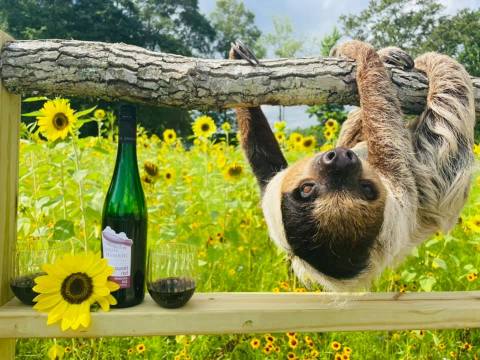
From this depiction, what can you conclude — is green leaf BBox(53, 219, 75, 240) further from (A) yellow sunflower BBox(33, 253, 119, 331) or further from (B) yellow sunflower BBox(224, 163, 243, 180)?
(B) yellow sunflower BBox(224, 163, 243, 180)

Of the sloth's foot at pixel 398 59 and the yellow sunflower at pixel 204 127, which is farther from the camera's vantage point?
the yellow sunflower at pixel 204 127

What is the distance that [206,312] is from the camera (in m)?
1.64

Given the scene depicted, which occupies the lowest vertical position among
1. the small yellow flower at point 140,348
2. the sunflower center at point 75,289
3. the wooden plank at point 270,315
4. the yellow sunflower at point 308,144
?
the small yellow flower at point 140,348

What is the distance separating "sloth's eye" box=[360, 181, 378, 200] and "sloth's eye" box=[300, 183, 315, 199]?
0.20 m

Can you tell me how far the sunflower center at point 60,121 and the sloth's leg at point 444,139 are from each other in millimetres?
1598

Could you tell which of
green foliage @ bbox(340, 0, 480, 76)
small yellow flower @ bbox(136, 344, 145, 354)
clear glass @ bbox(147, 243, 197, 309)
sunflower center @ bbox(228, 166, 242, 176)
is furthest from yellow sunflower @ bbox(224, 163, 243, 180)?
green foliage @ bbox(340, 0, 480, 76)

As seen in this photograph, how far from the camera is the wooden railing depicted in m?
1.62

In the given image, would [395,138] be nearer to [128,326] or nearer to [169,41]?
[128,326]

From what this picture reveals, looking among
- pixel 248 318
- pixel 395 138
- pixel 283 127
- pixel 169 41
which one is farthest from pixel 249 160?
pixel 169 41

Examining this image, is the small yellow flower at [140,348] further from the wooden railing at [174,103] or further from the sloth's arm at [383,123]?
the sloth's arm at [383,123]

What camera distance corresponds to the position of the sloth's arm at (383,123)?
196 cm

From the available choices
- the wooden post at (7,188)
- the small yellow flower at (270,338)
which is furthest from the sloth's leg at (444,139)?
the wooden post at (7,188)

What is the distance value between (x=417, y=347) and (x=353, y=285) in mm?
1260

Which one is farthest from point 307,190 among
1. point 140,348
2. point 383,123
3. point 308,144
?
point 308,144
